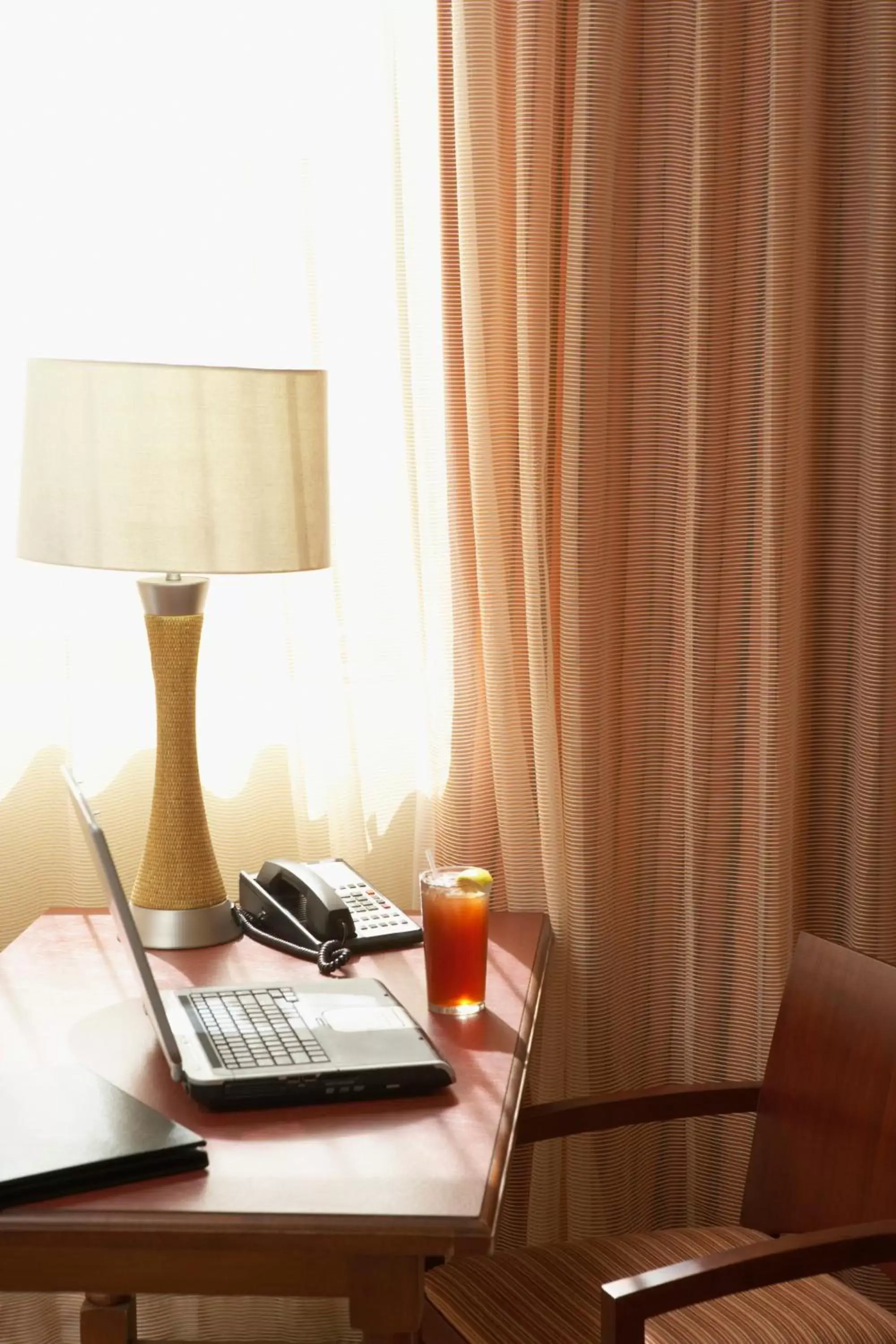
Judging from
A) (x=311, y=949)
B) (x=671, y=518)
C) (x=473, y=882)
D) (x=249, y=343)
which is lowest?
(x=311, y=949)

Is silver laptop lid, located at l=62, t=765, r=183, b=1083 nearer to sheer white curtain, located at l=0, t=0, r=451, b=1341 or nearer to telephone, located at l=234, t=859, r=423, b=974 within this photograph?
telephone, located at l=234, t=859, r=423, b=974

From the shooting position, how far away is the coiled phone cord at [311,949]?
1692mm

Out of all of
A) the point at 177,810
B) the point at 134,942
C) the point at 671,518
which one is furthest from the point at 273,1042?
the point at 671,518

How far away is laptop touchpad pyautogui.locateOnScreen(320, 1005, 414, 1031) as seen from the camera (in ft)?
4.76

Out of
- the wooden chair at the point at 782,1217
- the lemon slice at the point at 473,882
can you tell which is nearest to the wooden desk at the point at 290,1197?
the lemon slice at the point at 473,882

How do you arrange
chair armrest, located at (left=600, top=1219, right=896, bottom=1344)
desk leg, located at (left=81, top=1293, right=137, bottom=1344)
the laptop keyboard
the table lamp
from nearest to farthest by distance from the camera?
chair armrest, located at (left=600, top=1219, right=896, bottom=1344), the laptop keyboard, the table lamp, desk leg, located at (left=81, top=1293, right=137, bottom=1344)

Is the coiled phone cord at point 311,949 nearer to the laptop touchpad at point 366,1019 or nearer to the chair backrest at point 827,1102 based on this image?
the laptop touchpad at point 366,1019

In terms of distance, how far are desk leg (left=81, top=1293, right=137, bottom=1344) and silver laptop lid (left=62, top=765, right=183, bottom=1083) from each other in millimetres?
499

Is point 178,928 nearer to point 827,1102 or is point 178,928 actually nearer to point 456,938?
point 456,938

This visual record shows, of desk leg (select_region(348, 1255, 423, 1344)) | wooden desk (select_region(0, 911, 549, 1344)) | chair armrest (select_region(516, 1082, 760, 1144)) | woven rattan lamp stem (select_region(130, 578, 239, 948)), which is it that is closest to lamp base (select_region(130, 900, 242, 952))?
woven rattan lamp stem (select_region(130, 578, 239, 948))

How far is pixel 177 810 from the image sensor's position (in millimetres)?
1770

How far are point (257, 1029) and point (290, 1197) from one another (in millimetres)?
280

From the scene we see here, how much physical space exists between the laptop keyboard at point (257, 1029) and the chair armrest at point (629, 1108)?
0.32 metres

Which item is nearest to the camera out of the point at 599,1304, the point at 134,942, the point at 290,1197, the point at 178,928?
the point at 290,1197
